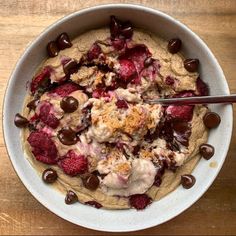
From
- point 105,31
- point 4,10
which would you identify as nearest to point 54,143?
point 105,31

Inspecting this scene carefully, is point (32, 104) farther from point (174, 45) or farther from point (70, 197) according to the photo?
point (174, 45)

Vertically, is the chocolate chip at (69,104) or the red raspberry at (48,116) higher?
the chocolate chip at (69,104)

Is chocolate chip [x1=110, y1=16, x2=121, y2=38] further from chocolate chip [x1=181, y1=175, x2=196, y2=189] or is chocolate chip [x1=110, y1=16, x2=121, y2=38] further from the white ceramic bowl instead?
chocolate chip [x1=181, y1=175, x2=196, y2=189]

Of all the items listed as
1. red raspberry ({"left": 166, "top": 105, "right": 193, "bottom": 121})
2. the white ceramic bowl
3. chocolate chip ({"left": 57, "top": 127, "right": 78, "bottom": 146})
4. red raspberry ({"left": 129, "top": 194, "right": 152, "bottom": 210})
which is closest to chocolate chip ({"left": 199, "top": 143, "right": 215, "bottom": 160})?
the white ceramic bowl

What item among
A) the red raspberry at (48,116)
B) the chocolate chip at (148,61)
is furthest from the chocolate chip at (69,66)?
the chocolate chip at (148,61)

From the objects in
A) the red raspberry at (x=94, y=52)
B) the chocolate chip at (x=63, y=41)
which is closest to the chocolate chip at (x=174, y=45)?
the red raspberry at (x=94, y=52)

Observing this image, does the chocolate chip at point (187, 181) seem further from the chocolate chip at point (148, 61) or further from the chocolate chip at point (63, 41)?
the chocolate chip at point (63, 41)

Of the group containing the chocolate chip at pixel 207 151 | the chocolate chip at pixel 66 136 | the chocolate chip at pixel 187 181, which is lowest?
the chocolate chip at pixel 187 181
